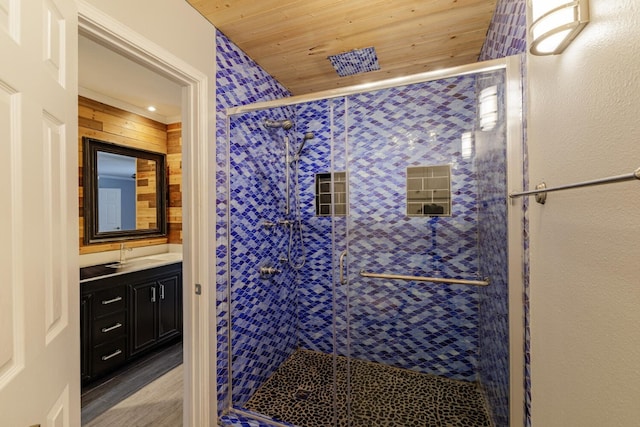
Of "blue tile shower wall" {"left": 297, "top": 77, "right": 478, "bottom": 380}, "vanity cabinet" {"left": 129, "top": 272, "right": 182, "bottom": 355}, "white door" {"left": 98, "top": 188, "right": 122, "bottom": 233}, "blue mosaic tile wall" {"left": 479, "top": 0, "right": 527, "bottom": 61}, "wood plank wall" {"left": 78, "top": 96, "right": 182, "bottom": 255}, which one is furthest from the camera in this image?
"white door" {"left": 98, "top": 188, "right": 122, "bottom": 233}

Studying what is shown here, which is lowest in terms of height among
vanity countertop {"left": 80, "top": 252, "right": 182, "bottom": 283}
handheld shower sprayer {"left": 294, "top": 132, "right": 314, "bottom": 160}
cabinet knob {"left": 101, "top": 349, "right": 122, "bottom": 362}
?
cabinet knob {"left": 101, "top": 349, "right": 122, "bottom": 362}

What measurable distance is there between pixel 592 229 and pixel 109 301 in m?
3.03

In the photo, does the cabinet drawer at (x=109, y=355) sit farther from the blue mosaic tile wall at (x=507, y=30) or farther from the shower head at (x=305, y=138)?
the blue mosaic tile wall at (x=507, y=30)

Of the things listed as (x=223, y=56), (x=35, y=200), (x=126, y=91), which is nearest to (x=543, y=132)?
(x=35, y=200)

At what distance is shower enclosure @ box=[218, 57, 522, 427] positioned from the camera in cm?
186

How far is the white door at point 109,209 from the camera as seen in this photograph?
283 cm

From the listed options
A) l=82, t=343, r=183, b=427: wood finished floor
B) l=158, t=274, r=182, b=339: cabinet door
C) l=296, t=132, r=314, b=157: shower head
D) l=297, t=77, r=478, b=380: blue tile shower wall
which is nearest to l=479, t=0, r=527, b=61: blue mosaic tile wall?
l=297, t=77, r=478, b=380: blue tile shower wall

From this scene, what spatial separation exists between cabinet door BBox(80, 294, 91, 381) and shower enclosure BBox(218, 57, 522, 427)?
125 cm

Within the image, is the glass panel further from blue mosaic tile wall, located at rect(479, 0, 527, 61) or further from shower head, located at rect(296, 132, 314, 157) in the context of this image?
shower head, located at rect(296, 132, 314, 157)

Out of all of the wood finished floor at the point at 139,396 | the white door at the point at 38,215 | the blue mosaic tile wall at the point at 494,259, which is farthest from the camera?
the wood finished floor at the point at 139,396

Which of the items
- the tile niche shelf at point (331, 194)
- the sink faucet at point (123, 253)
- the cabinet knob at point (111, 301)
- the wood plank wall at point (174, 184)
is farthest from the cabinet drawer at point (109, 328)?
the tile niche shelf at point (331, 194)

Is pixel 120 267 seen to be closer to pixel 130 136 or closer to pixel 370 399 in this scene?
pixel 130 136

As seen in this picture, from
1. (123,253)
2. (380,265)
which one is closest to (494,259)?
(380,265)

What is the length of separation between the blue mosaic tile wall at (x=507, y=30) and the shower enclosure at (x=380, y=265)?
9.5 inches
